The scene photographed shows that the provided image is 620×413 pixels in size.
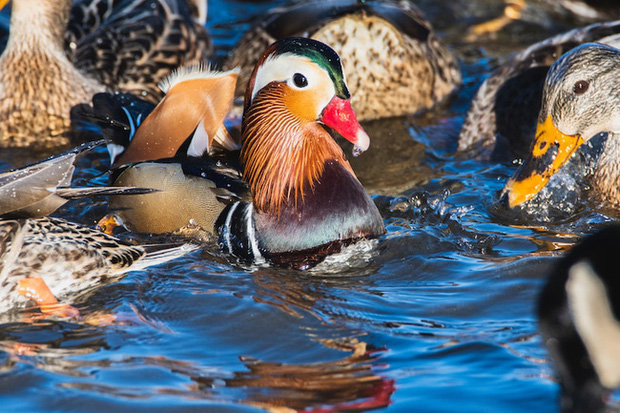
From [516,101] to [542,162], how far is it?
1.41m

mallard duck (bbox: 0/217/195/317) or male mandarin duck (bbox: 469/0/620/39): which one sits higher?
male mandarin duck (bbox: 469/0/620/39)

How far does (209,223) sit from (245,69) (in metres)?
3.15

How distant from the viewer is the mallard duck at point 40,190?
15.8 ft

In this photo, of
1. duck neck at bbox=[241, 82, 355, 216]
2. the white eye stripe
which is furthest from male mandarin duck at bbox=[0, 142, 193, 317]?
the white eye stripe

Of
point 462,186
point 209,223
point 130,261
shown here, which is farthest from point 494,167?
point 130,261

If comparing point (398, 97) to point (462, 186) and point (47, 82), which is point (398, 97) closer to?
point (462, 186)

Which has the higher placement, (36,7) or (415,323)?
(36,7)

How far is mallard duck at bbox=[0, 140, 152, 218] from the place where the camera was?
482 centimetres

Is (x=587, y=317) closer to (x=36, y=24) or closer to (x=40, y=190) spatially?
(x=40, y=190)

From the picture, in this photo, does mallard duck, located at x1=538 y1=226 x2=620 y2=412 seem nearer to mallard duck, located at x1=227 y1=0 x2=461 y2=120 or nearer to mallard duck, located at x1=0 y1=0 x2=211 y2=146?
mallard duck, located at x1=227 y1=0 x2=461 y2=120

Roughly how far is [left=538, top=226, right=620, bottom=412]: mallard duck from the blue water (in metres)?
0.83

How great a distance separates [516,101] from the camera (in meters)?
7.30

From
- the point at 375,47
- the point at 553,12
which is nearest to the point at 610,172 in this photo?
the point at 375,47

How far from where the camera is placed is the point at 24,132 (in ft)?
24.1
